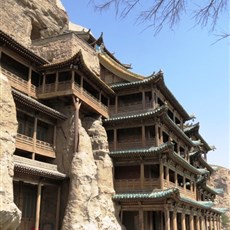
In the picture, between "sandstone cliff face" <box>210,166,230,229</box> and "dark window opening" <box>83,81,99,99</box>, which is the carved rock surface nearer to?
"dark window opening" <box>83,81,99,99</box>

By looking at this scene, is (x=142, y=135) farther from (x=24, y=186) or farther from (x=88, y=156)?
(x=24, y=186)

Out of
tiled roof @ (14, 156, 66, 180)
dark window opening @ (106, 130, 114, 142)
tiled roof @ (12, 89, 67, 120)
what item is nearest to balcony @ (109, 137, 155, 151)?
dark window opening @ (106, 130, 114, 142)

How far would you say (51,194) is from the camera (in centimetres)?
2198

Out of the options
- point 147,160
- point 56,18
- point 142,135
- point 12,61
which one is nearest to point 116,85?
point 142,135

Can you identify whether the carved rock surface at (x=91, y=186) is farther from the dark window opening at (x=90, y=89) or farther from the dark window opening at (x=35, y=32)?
the dark window opening at (x=35, y=32)

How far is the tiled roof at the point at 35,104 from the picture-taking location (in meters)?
18.8

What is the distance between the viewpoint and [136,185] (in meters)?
24.4

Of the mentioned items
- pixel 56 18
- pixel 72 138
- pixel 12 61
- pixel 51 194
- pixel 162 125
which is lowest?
pixel 51 194

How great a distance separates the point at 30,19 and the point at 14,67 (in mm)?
9577

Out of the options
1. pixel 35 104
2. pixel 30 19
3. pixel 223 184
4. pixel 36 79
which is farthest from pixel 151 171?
pixel 223 184

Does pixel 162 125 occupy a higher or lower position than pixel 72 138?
higher

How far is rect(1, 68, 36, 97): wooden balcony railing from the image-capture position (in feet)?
68.0

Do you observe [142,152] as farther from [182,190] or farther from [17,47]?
[17,47]

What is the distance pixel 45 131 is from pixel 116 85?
26.2 ft
